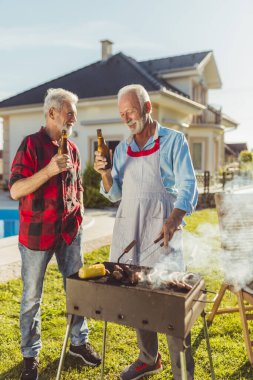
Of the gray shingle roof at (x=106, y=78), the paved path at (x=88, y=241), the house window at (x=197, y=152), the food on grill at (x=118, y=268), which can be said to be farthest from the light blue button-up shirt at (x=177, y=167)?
the house window at (x=197, y=152)

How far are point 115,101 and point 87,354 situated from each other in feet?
36.4

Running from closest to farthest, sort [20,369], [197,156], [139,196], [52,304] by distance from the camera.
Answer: [139,196] → [20,369] → [52,304] → [197,156]

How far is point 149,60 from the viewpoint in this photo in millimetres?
19375

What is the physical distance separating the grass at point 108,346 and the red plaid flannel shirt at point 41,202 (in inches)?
42.5

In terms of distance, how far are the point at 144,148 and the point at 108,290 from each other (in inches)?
41.6

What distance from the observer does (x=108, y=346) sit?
10.6ft

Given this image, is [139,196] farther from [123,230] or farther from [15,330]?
[15,330]

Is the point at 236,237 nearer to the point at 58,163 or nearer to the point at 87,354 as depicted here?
the point at 87,354

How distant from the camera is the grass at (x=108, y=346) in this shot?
2842mm

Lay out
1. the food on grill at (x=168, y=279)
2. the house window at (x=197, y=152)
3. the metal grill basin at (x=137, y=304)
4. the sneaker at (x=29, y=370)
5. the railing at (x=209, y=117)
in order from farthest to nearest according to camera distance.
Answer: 1. the railing at (x=209, y=117)
2. the house window at (x=197, y=152)
3. the sneaker at (x=29, y=370)
4. the food on grill at (x=168, y=279)
5. the metal grill basin at (x=137, y=304)

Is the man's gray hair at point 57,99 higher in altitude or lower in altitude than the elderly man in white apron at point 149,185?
higher

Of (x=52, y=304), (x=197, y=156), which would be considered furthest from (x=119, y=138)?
(x=52, y=304)

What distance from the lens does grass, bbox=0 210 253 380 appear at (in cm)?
284

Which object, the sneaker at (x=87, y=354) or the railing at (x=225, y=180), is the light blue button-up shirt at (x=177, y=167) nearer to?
the sneaker at (x=87, y=354)
